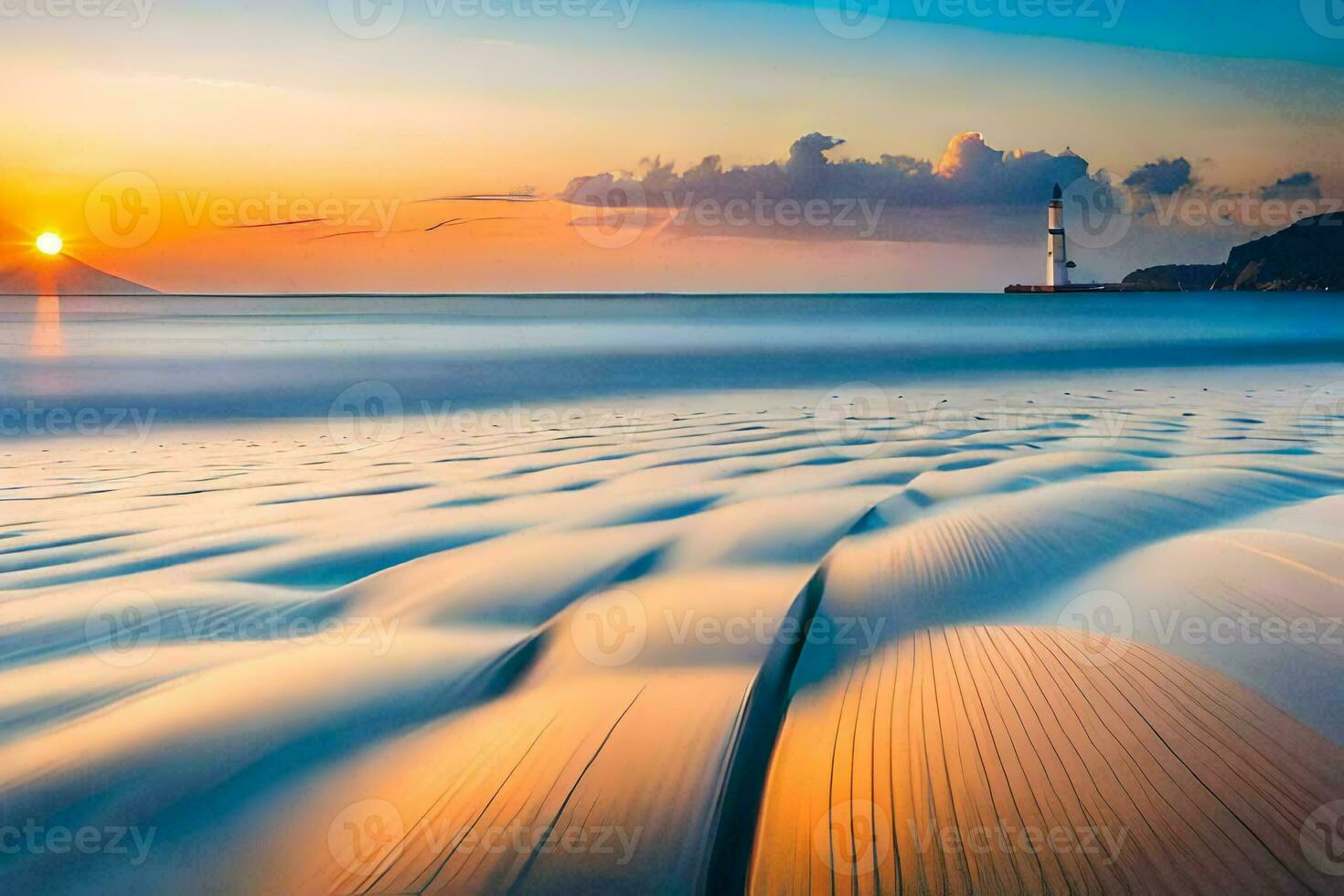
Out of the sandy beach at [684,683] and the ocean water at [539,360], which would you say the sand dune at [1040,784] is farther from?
the ocean water at [539,360]

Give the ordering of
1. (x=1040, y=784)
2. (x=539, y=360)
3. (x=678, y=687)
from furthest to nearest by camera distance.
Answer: (x=539, y=360), (x=678, y=687), (x=1040, y=784)

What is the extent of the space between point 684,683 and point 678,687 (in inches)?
1.1

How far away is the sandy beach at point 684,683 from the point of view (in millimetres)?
1947

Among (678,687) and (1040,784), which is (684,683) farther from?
(1040,784)

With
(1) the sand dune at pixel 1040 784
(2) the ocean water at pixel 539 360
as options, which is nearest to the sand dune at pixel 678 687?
(1) the sand dune at pixel 1040 784

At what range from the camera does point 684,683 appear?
2.69 meters

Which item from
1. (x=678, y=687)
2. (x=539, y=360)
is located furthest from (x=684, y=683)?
(x=539, y=360)

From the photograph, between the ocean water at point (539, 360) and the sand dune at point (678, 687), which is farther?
the ocean water at point (539, 360)

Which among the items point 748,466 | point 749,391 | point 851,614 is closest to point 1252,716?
point 851,614

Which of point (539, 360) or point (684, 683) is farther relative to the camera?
point (539, 360)

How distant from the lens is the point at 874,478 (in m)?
5.26

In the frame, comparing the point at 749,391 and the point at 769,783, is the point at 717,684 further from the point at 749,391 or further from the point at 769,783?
the point at 749,391

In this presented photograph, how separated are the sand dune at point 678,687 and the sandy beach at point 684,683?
0.01 metres

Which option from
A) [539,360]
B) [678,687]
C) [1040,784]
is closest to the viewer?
[1040,784]
